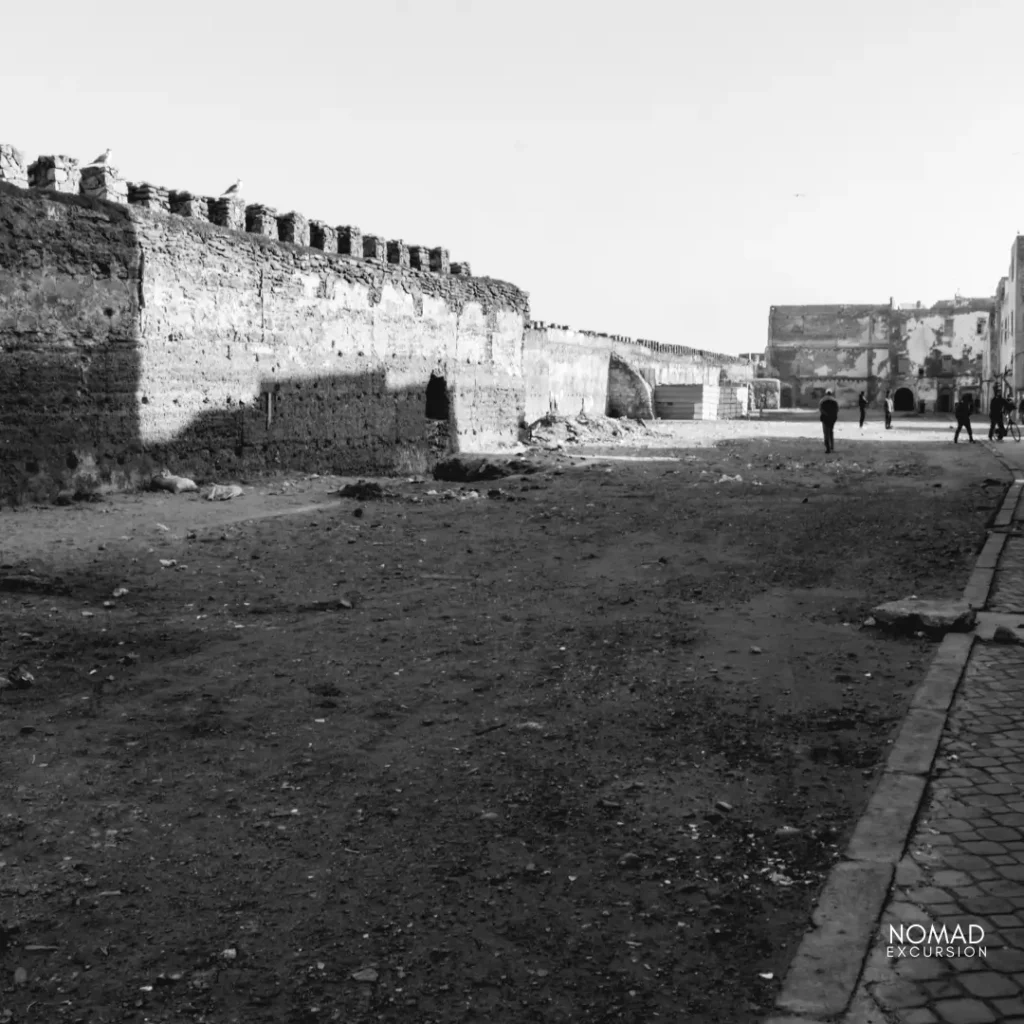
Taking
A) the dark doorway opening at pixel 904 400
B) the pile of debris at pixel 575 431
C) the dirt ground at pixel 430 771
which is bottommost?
the dirt ground at pixel 430 771

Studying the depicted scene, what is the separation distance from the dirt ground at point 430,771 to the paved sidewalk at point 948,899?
18cm

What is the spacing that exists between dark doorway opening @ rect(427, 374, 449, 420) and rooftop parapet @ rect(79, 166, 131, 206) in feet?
24.3

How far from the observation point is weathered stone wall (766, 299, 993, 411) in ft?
205

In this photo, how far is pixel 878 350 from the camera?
215 feet

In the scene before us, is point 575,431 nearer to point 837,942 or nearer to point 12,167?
point 12,167

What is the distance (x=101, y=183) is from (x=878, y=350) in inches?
2389

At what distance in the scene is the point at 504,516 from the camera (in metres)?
12.1

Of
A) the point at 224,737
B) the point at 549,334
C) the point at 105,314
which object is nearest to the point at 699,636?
the point at 224,737

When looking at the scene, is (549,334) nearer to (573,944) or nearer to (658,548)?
(658,548)

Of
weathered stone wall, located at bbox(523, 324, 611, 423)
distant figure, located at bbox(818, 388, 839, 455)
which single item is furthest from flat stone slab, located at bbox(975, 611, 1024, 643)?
weathered stone wall, located at bbox(523, 324, 611, 423)

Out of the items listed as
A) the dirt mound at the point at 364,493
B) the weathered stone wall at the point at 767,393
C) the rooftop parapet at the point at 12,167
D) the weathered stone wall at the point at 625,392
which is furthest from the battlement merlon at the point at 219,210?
the weathered stone wall at the point at 767,393

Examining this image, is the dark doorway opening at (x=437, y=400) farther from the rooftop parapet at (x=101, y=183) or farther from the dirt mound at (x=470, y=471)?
the rooftop parapet at (x=101, y=183)

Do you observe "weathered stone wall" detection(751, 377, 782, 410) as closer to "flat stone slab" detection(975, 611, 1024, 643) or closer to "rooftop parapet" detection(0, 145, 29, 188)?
"rooftop parapet" detection(0, 145, 29, 188)

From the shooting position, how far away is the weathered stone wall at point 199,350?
11.6m
